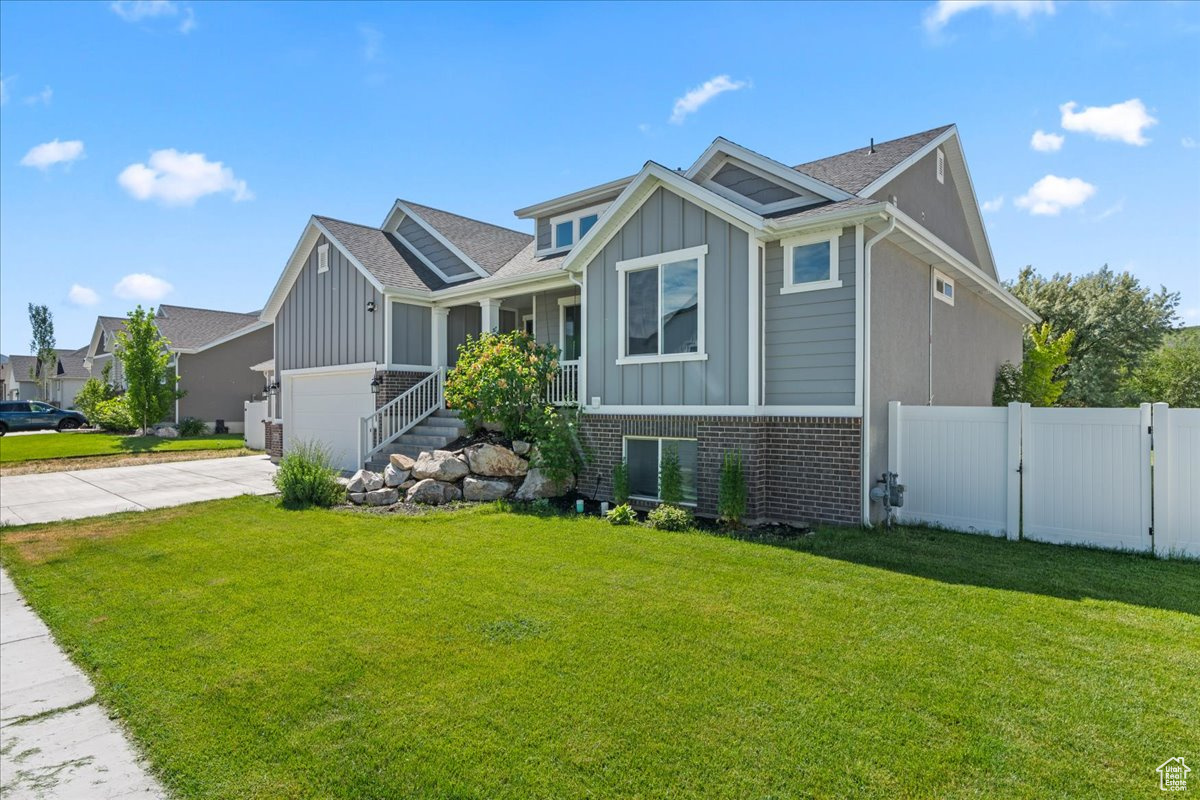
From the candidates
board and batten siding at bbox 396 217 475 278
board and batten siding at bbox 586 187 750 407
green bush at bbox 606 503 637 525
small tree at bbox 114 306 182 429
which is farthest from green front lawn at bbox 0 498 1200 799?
small tree at bbox 114 306 182 429

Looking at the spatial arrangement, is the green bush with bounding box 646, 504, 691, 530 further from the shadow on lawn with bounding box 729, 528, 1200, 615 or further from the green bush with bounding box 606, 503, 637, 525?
the shadow on lawn with bounding box 729, 528, 1200, 615

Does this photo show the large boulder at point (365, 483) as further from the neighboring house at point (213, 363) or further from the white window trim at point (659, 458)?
the neighboring house at point (213, 363)

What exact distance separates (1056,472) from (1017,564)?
1.71m

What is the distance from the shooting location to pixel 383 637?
4.45 metres

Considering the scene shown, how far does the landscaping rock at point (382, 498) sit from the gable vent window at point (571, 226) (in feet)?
23.6

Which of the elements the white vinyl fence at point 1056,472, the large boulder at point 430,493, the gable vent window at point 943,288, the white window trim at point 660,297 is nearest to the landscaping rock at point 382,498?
the large boulder at point 430,493

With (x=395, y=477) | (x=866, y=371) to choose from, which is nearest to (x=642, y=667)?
Answer: (x=866, y=371)

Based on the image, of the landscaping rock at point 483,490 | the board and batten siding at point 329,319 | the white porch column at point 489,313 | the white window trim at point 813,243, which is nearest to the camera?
the white window trim at point 813,243

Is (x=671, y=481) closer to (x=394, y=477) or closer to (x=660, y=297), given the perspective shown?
(x=660, y=297)

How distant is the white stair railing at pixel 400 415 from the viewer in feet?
42.6

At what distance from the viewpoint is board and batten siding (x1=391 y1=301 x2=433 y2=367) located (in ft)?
45.8

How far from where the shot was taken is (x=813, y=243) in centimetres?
841

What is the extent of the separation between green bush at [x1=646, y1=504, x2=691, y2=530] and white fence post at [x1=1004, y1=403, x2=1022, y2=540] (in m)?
4.04

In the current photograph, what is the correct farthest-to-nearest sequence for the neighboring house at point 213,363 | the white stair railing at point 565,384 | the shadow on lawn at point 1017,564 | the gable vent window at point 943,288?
the neighboring house at point 213,363 → the white stair railing at point 565,384 → the gable vent window at point 943,288 → the shadow on lawn at point 1017,564
